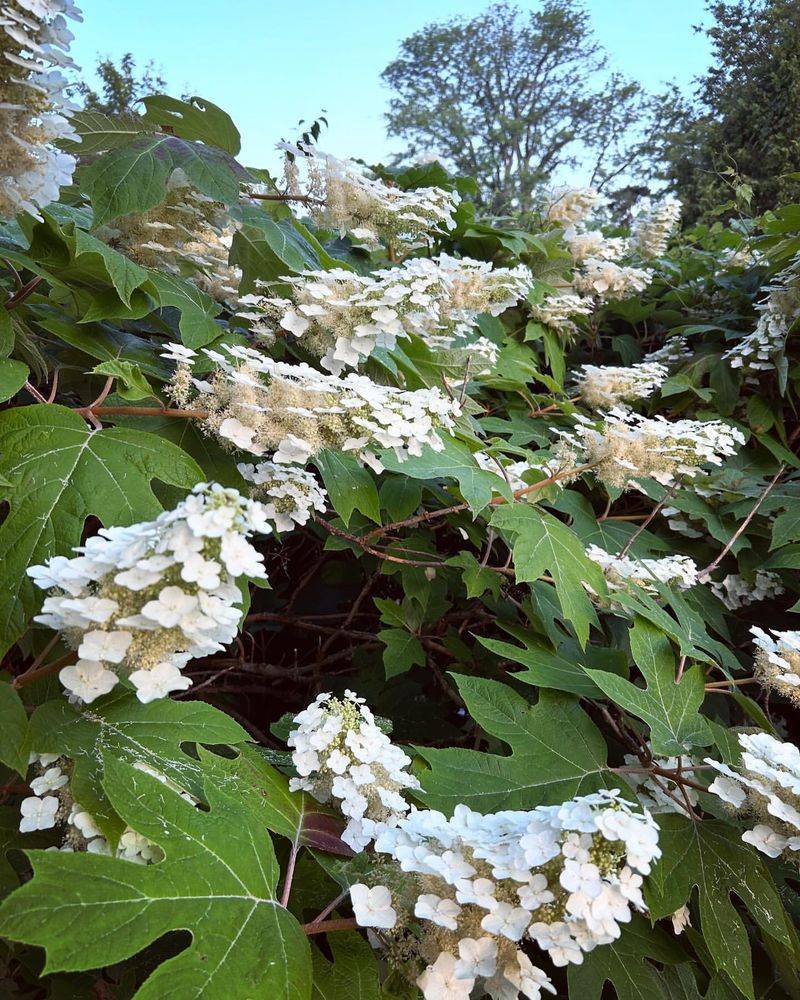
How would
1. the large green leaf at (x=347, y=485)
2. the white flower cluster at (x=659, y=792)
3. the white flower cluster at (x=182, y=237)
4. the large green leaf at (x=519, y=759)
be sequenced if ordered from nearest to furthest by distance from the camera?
the large green leaf at (x=519, y=759) → the white flower cluster at (x=659, y=792) → the large green leaf at (x=347, y=485) → the white flower cluster at (x=182, y=237)

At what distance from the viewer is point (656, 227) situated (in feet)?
13.5

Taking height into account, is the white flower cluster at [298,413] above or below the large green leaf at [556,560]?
above

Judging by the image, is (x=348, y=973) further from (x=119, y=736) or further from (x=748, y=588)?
(x=748, y=588)

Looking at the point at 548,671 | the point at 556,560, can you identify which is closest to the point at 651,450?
the point at 556,560

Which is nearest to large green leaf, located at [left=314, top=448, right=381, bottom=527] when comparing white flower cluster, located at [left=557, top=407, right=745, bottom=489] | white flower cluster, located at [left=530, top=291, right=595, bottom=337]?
white flower cluster, located at [left=557, top=407, right=745, bottom=489]

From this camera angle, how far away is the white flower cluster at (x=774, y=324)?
2.91 m

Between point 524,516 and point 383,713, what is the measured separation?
953 millimetres

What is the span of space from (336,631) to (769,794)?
150 cm

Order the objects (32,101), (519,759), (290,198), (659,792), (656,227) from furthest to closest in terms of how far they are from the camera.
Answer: (656,227) → (290,198) → (659,792) → (519,759) → (32,101)

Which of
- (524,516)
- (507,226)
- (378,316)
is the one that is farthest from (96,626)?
(507,226)

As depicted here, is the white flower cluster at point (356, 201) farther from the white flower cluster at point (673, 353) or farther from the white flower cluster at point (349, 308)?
the white flower cluster at point (673, 353)

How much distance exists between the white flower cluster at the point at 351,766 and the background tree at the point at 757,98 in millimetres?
8907

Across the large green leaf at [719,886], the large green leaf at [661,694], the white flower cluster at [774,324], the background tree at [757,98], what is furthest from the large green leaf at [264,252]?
the background tree at [757,98]

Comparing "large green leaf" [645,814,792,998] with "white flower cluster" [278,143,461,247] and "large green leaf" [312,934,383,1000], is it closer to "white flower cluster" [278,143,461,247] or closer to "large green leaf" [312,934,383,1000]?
"large green leaf" [312,934,383,1000]
